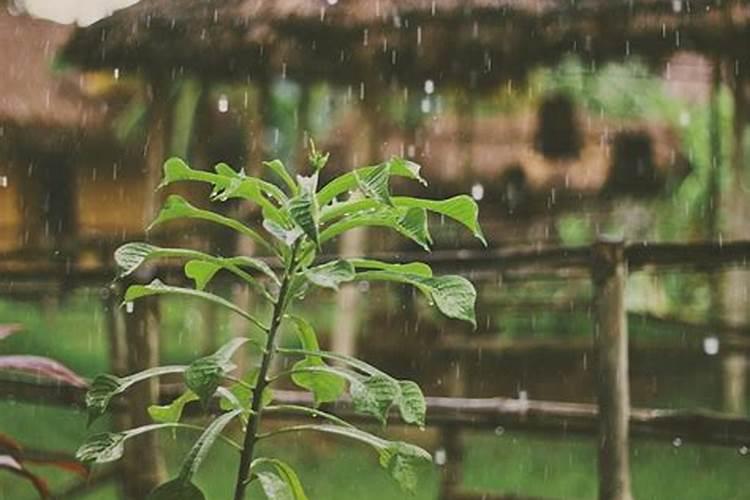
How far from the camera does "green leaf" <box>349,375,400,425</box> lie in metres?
1.14

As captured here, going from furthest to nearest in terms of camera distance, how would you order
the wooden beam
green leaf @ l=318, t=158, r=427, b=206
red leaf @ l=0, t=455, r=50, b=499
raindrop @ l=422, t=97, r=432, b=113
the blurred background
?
raindrop @ l=422, t=97, r=432, b=113
the blurred background
the wooden beam
red leaf @ l=0, t=455, r=50, b=499
green leaf @ l=318, t=158, r=427, b=206

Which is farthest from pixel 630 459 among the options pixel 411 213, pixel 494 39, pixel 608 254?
pixel 411 213

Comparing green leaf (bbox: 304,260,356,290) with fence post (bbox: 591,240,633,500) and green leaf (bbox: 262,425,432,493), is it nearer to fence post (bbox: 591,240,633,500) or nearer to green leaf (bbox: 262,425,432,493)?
green leaf (bbox: 262,425,432,493)

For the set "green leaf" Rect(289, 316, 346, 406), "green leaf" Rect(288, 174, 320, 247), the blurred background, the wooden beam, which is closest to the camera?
"green leaf" Rect(288, 174, 320, 247)

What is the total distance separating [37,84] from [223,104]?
0.30 meters

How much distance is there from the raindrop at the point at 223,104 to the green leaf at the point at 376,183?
95 cm

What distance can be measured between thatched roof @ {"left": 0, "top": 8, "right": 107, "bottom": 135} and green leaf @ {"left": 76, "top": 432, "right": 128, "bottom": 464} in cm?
88

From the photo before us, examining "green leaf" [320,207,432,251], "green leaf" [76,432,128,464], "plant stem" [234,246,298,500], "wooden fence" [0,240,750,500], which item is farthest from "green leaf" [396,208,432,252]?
"wooden fence" [0,240,750,500]

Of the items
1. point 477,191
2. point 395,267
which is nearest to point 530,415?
point 477,191

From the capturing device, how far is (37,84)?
200 cm

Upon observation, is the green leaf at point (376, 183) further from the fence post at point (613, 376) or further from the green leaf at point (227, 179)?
the fence post at point (613, 376)

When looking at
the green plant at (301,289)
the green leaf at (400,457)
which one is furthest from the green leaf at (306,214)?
the green leaf at (400,457)

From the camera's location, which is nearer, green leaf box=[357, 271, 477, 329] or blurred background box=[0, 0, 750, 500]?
green leaf box=[357, 271, 477, 329]

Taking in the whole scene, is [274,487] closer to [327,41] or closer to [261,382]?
[261,382]
